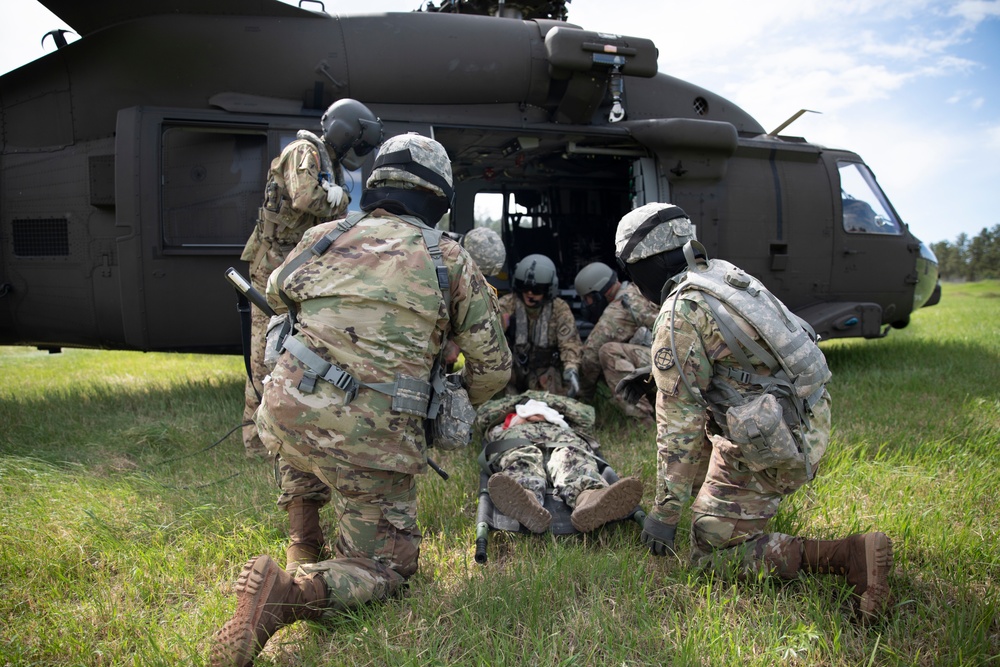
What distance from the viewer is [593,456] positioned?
3.45 metres

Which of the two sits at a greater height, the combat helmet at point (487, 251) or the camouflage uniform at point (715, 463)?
the combat helmet at point (487, 251)

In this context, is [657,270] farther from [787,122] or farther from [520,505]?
[787,122]

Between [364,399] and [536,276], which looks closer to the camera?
[364,399]

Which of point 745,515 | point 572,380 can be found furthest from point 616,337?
point 745,515

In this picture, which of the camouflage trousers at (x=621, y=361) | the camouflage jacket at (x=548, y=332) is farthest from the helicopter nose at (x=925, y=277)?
the camouflage jacket at (x=548, y=332)

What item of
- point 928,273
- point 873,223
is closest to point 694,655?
point 873,223

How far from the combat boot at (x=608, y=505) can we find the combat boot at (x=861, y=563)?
0.65m

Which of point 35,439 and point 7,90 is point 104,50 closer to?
point 7,90

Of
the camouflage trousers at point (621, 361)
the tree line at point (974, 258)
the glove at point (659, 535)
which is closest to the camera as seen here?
the glove at point (659, 535)

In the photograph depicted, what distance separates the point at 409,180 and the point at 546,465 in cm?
160

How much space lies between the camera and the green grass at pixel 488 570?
2139mm

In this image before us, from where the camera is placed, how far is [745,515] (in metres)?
2.53

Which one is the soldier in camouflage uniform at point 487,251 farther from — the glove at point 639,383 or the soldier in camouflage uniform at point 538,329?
the glove at point 639,383

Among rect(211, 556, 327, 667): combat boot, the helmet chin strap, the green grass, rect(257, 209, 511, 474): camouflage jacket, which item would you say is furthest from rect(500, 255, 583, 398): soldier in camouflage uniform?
rect(211, 556, 327, 667): combat boot
